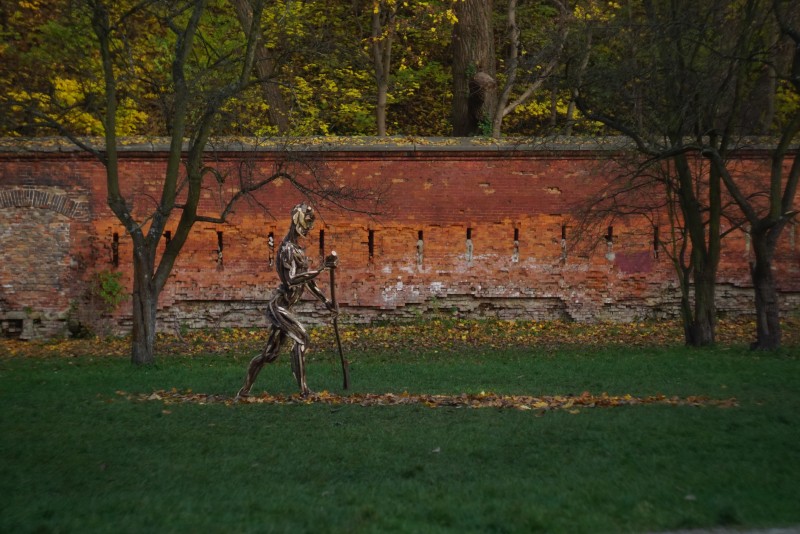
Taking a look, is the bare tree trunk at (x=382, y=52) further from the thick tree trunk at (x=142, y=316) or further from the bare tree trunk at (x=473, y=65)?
the thick tree trunk at (x=142, y=316)

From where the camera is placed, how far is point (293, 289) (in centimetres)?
1244

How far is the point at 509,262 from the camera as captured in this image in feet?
77.2

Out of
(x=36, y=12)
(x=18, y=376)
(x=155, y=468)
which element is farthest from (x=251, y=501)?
(x=36, y=12)

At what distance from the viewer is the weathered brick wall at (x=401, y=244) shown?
2286 cm

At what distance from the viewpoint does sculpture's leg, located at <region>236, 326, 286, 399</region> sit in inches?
494

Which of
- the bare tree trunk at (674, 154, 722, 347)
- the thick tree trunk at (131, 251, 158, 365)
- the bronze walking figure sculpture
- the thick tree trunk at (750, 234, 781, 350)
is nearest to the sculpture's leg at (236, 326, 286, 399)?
the bronze walking figure sculpture

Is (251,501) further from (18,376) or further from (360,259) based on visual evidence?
(360,259)

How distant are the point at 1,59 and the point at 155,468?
2184 centimetres

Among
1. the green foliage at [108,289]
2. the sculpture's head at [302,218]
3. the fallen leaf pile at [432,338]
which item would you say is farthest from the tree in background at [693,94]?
the green foliage at [108,289]

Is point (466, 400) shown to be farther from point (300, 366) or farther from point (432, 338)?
point (432, 338)

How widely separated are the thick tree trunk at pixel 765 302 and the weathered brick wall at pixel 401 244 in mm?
5705

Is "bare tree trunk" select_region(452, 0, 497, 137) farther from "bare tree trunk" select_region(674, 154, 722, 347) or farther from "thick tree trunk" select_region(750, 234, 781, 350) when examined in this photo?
"thick tree trunk" select_region(750, 234, 781, 350)

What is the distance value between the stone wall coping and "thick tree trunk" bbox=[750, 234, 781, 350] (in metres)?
5.38

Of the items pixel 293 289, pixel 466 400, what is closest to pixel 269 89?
pixel 293 289
